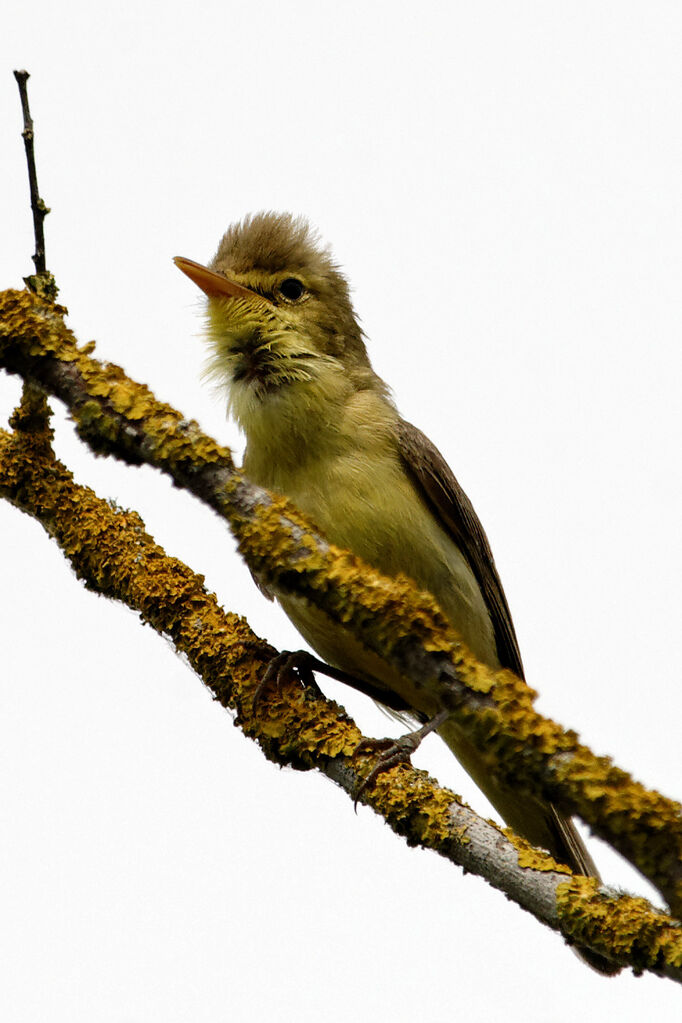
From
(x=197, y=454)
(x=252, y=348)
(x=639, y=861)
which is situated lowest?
(x=639, y=861)

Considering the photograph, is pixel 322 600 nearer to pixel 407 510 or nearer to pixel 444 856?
pixel 444 856

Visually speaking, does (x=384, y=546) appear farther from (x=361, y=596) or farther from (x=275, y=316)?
(x=361, y=596)

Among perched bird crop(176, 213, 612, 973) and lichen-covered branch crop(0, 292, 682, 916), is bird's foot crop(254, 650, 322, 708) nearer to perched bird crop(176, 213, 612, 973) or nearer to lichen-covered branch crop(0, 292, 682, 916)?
perched bird crop(176, 213, 612, 973)

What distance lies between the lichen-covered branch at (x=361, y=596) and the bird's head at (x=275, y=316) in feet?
4.80

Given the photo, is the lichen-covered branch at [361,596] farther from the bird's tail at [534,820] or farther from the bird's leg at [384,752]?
the bird's tail at [534,820]

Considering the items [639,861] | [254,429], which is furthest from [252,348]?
[639,861]

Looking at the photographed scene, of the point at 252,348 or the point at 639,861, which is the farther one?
the point at 252,348

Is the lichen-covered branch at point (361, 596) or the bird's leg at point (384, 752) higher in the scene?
the lichen-covered branch at point (361, 596)

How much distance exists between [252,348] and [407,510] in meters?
0.96

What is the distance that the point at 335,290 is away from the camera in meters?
5.92

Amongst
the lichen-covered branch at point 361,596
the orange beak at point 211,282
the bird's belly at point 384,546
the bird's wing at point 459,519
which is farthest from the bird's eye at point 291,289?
the lichen-covered branch at point 361,596

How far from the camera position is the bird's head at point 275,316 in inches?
209

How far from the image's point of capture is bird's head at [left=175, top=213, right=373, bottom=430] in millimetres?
5301

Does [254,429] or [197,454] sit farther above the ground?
[254,429]
